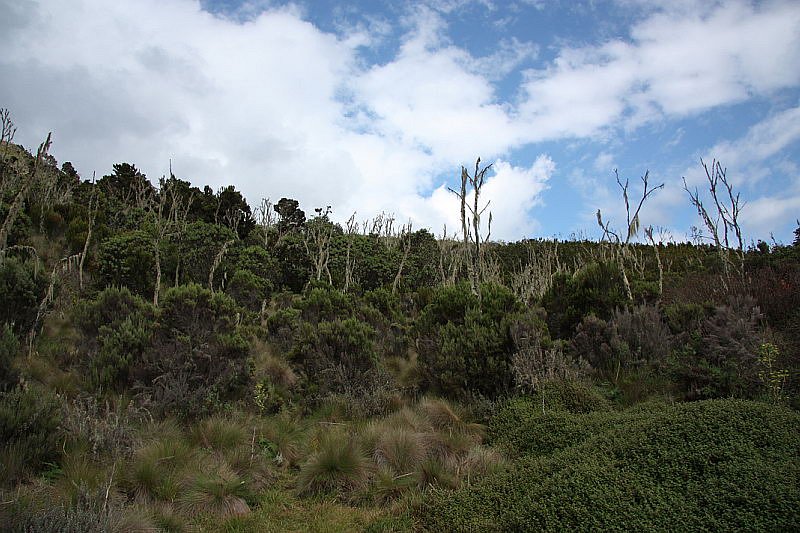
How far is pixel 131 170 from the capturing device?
32.3 meters

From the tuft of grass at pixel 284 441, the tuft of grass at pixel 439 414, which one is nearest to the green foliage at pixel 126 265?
the tuft of grass at pixel 284 441

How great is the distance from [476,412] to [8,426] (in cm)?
555

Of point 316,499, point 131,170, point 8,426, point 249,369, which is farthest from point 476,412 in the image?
point 131,170

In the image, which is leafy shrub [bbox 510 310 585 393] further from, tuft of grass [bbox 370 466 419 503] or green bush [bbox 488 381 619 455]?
tuft of grass [bbox 370 466 419 503]

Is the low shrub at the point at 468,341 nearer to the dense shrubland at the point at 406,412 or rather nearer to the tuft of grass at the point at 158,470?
the dense shrubland at the point at 406,412

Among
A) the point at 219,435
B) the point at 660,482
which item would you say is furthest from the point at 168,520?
the point at 660,482

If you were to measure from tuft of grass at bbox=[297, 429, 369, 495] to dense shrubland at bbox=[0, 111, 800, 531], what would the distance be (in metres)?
0.02

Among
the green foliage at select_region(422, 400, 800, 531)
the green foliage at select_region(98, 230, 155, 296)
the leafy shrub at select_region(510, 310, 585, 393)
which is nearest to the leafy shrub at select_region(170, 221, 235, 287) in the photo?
the green foliage at select_region(98, 230, 155, 296)

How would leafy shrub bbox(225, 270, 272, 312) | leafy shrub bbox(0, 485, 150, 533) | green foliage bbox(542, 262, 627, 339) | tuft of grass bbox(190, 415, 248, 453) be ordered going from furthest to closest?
leafy shrub bbox(225, 270, 272, 312), green foliage bbox(542, 262, 627, 339), tuft of grass bbox(190, 415, 248, 453), leafy shrub bbox(0, 485, 150, 533)

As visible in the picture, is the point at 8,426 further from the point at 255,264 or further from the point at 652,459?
the point at 255,264

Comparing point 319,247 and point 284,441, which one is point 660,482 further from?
point 319,247

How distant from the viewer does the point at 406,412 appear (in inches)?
268

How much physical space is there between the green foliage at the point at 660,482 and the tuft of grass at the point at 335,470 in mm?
1080

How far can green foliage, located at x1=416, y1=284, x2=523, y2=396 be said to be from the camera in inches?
302
